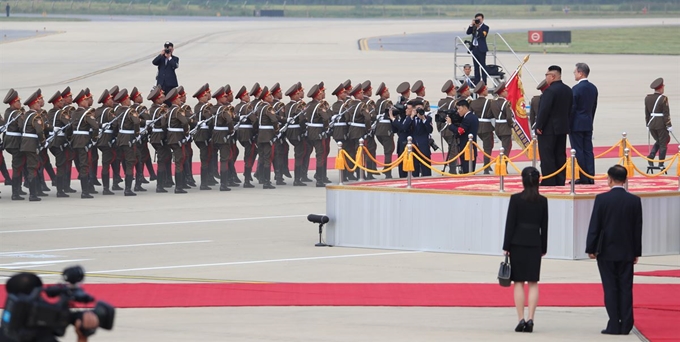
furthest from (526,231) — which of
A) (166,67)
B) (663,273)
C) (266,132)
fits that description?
(166,67)

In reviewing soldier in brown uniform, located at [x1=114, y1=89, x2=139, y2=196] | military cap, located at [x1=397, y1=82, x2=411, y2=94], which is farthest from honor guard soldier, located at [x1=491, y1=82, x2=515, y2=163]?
soldier in brown uniform, located at [x1=114, y1=89, x2=139, y2=196]

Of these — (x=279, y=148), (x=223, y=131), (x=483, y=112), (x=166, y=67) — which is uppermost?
(x=166, y=67)

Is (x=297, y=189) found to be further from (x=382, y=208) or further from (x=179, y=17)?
(x=179, y=17)

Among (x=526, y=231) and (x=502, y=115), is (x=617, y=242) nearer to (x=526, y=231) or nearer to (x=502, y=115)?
(x=526, y=231)

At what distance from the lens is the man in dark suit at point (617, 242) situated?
11.2 metres

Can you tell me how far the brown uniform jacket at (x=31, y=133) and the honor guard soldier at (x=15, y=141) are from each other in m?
0.19

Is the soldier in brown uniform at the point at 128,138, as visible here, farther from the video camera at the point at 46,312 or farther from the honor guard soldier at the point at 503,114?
the video camera at the point at 46,312

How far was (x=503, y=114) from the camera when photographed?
2381cm

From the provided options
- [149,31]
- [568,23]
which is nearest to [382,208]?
[149,31]

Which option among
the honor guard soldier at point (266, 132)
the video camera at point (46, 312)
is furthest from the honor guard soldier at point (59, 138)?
the video camera at point (46, 312)

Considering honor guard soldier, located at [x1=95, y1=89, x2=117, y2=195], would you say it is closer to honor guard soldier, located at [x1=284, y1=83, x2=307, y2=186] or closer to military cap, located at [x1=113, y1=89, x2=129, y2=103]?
military cap, located at [x1=113, y1=89, x2=129, y2=103]

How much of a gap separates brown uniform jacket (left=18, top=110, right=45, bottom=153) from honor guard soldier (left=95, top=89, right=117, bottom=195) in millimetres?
1175

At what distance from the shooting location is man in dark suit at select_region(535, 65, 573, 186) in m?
16.0

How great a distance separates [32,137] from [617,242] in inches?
482
